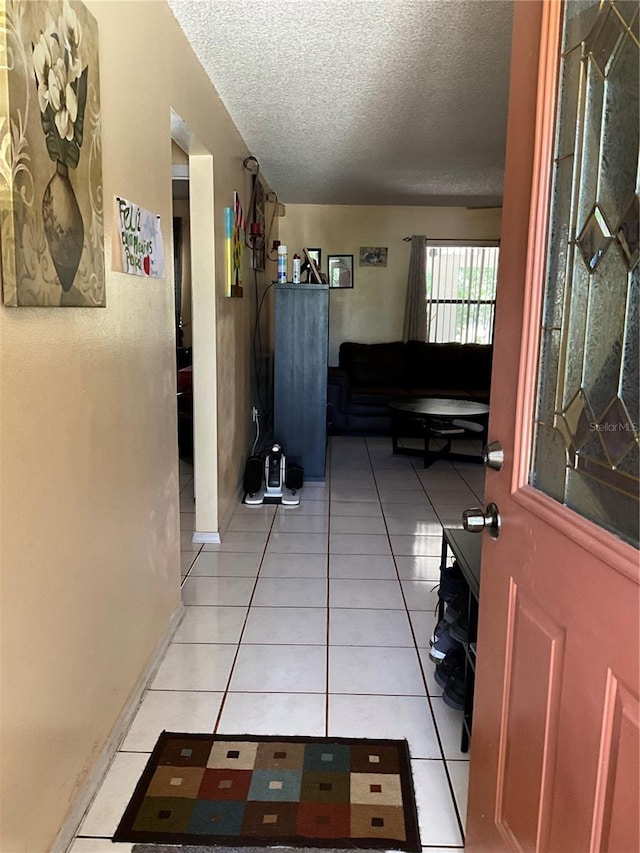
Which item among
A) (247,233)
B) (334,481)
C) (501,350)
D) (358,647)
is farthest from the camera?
(334,481)

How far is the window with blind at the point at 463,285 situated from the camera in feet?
21.6

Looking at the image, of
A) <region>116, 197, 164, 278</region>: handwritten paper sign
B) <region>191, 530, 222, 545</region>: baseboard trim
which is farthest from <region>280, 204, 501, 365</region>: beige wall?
<region>116, 197, 164, 278</region>: handwritten paper sign

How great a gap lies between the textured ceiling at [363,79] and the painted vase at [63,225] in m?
1.24

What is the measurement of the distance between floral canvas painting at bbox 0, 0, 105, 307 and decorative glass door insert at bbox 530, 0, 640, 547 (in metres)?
0.93

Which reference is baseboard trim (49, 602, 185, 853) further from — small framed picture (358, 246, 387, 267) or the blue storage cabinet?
small framed picture (358, 246, 387, 267)

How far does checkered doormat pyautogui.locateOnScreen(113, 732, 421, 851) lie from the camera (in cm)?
148

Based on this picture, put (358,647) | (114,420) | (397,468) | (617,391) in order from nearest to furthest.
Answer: (617,391), (114,420), (358,647), (397,468)

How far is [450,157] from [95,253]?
340 cm

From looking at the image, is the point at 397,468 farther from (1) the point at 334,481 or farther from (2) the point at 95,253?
(2) the point at 95,253

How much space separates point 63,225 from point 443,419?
3.83m

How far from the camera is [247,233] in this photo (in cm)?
418

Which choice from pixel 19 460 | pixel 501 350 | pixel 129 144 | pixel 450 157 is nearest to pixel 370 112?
pixel 450 157

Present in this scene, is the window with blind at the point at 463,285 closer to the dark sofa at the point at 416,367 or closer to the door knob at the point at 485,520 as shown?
the dark sofa at the point at 416,367

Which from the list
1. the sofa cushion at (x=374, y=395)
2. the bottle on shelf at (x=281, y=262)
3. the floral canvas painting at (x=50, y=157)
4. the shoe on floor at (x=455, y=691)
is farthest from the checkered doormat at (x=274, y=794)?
the sofa cushion at (x=374, y=395)
